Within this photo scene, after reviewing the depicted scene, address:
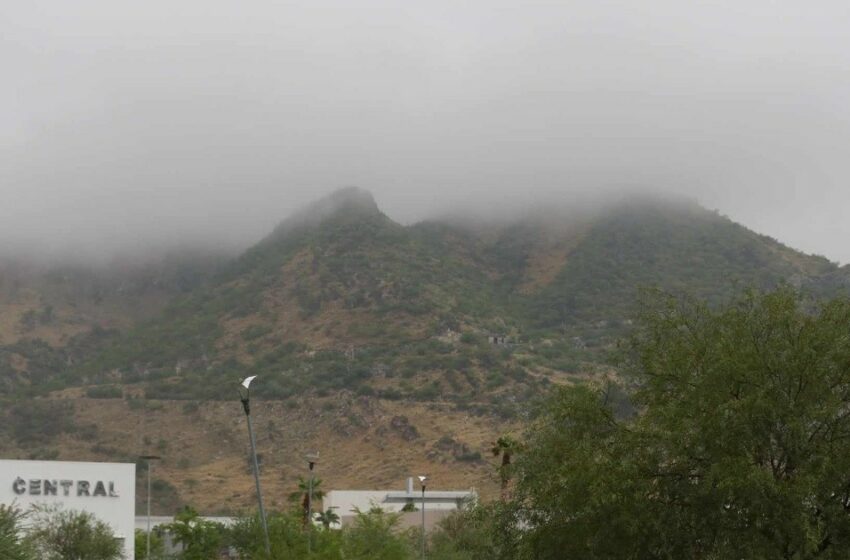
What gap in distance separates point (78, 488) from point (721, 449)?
3652 centimetres

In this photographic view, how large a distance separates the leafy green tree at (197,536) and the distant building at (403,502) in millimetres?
13359

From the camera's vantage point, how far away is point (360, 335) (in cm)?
12494

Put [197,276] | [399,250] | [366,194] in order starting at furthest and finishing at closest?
[197,276], [366,194], [399,250]

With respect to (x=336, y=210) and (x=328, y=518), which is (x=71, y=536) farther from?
(x=336, y=210)

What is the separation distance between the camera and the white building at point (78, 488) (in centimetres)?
5719

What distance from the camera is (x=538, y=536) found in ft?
109

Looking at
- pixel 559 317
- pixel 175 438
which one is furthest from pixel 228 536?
pixel 559 317

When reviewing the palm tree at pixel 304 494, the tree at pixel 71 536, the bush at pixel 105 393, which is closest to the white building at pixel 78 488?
the tree at pixel 71 536

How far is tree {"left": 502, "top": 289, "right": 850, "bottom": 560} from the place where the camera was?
28.3 meters

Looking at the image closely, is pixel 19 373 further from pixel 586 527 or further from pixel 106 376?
pixel 586 527

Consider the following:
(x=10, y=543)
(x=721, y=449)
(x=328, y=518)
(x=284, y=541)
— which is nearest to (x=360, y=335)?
(x=328, y=518)

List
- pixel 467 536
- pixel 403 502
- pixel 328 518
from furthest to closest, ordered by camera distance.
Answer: pixel 403 502 → pixel 328 518 → pixel 467 536

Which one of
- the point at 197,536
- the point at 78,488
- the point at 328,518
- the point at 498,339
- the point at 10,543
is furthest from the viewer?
the point at 498,339

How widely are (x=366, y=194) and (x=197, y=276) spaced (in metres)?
24.0
